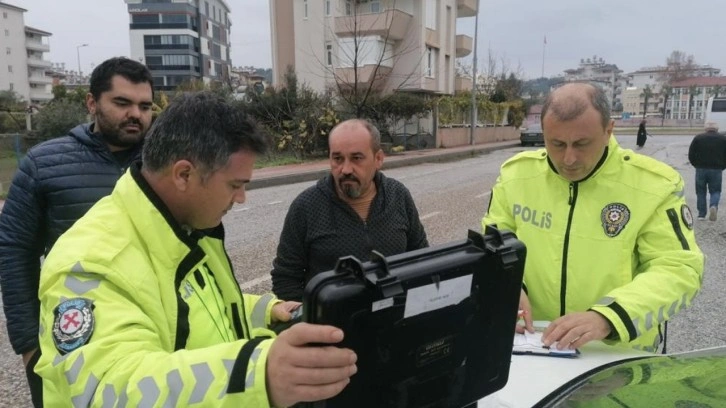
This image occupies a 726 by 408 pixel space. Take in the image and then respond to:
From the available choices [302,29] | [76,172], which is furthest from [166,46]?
[76,172]

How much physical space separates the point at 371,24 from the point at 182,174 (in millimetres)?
29545

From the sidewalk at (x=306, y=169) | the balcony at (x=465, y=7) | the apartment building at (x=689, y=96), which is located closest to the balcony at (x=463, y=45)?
the balcony at (x=465, y=7)

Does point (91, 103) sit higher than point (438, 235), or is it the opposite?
point (91, 103)

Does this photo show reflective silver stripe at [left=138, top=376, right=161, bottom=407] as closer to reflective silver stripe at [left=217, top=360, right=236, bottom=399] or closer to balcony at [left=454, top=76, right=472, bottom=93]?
reflective silver stripe at [left=217, top=360, right=236, bottom=399]

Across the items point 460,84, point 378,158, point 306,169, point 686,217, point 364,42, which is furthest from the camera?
point 460,84

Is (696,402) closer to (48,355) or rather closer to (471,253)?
(471,253)

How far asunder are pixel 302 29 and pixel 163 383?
1311 inches

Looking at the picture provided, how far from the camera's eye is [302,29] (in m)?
32.3

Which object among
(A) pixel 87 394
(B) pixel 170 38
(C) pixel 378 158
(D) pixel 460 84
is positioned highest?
(B) pixel 170 38

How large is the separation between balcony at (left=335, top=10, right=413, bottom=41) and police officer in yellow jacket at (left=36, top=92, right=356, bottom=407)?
2870 centimetres

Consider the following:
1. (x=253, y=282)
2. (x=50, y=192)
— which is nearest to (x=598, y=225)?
(x=50, y=192)

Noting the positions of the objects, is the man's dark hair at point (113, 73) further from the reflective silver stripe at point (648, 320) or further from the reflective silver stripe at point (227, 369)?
the reflective silver stripe at point (648, 320)

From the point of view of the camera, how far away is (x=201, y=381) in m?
0.91

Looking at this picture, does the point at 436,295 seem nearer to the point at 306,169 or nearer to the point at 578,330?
the point at 578,330
